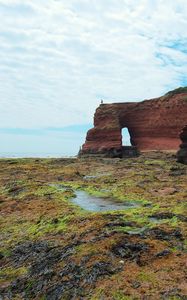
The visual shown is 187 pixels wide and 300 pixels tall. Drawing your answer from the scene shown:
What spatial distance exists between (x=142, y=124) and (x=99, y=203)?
59.1 metres

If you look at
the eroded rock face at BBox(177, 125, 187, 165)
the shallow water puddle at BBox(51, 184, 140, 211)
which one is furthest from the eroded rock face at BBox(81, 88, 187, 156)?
the shallow water puddle at BBox(51, 184, 140, 211)

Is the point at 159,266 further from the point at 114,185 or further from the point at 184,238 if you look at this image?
the point at 114,185

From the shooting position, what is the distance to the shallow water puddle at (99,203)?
19812mm

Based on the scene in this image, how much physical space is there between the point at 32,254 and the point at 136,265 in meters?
3.91

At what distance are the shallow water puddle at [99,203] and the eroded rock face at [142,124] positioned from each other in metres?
47.8

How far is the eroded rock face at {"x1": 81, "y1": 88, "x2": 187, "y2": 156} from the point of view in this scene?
7294 cm

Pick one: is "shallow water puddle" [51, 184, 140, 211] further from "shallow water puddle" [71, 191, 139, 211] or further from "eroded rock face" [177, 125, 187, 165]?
"eroded rock face" [177, 125, 187, 165]

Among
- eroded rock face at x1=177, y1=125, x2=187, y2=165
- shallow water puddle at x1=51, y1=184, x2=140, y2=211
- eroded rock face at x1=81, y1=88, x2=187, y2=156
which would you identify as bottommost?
shallow water puddle at x1=51, y1=184, x2=140, y2=211

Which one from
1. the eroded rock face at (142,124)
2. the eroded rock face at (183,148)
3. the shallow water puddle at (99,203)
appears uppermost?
the eroded rock face at (142,124)

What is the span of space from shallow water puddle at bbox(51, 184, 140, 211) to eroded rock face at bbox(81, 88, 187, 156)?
157 ft

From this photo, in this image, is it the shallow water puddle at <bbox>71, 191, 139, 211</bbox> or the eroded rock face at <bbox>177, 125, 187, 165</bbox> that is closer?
the shallow water puddle at <bbox>71, 191, 139, 211</bbox>

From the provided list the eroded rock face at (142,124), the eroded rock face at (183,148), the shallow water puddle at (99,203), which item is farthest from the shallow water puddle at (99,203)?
the eroded rock face at (142,124)

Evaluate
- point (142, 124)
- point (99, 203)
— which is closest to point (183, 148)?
point (99, 203)

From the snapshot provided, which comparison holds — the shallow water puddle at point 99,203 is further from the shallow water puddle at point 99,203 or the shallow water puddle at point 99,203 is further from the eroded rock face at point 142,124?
the eroded rock face at point 142,124
